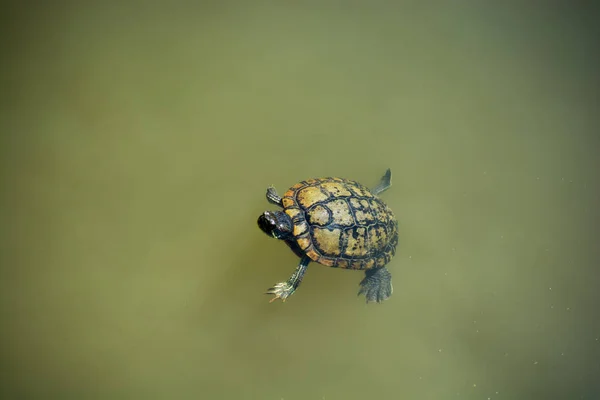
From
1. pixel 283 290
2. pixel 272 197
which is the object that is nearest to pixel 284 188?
pixel 272 197

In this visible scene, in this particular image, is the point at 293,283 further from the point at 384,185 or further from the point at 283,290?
the point at 384,185

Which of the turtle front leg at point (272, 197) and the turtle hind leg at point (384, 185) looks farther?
the turtle hind leg at point (384, 185)

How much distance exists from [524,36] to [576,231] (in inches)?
87.1

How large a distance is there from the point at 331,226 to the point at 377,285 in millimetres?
962

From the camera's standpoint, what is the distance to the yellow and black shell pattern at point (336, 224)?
3.16m

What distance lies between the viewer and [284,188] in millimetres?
3912

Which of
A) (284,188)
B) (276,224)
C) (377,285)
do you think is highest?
(284,188)

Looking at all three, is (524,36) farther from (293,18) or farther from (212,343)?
(212,343)

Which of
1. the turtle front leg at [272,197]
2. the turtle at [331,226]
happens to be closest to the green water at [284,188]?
the turtle front leg at [272,197]

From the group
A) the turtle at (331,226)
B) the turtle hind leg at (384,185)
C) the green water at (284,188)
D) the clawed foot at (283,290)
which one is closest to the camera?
the turtle at (331,226)

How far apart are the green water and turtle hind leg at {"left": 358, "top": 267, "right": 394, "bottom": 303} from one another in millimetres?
178

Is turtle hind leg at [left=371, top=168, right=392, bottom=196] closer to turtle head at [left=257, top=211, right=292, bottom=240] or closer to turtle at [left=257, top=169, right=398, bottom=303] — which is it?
turtle at [left=257, top=169, right=398, bottom=303]

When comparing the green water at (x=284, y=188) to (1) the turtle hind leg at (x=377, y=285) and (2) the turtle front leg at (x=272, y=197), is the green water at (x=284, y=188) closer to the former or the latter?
(1) the turtle hind leg at (x=377, y=285)

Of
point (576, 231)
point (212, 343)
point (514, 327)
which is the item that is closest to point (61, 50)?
point (212, 343)
